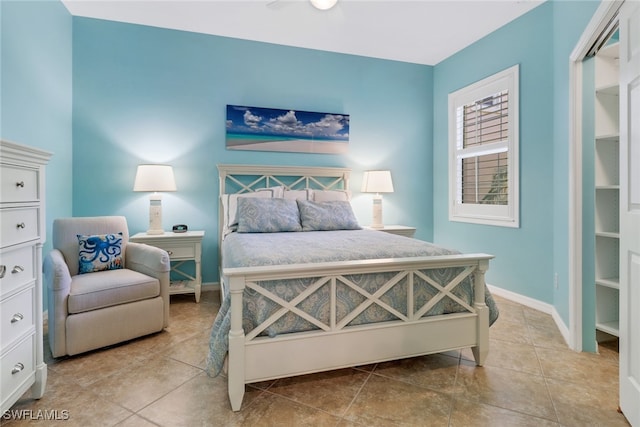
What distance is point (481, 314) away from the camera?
197 cm

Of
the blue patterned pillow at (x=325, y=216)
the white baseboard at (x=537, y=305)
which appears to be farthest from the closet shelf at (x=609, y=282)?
the blue patterned pillow at (x=325, y=216)

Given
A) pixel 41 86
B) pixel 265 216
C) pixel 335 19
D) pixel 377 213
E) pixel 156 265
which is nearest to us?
pixel 156 265

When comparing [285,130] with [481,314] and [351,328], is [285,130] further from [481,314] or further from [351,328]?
[481,314]

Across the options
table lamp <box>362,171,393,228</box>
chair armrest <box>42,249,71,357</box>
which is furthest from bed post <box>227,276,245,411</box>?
table lamp <box>362,171,393,228</box>

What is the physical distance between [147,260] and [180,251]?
0.65m

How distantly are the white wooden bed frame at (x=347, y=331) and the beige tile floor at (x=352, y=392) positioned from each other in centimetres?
15

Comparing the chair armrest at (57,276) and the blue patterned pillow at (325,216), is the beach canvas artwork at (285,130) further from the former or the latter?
the chair armrest at (57,276)

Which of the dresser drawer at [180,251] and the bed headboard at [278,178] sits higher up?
the bed headboard at [278,178]

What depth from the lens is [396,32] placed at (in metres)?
3.50

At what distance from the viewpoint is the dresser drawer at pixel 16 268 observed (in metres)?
1.37

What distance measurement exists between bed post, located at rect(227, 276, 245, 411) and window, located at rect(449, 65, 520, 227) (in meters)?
2.96

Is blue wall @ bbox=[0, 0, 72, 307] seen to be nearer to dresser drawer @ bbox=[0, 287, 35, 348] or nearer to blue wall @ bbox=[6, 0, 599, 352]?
blue wall @ bbox=[6, 0, 599, 352]

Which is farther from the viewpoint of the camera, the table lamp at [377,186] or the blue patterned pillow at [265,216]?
the table lamp at [377,186]

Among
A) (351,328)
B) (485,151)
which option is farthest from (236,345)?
(485,151)
